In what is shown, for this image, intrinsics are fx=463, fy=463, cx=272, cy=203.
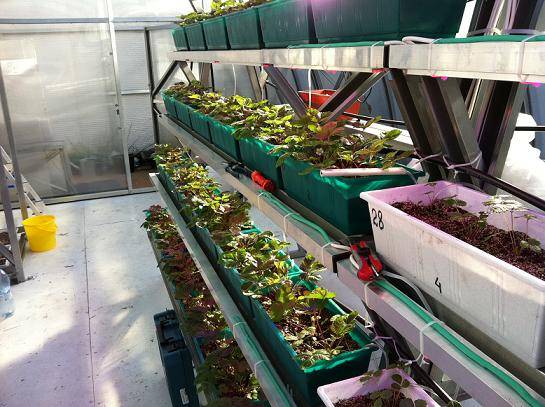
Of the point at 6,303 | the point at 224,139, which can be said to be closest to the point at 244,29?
the point at 224,139

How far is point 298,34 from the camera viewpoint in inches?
67.8

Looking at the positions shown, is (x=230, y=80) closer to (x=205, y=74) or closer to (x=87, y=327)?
(x=205, y=74)

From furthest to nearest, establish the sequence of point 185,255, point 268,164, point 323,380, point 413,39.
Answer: point 185,255 < point 268,164 < point 323,380 < point 413,39


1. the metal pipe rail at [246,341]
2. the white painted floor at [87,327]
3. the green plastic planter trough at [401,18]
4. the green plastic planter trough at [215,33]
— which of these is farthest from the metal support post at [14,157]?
the green plastic planter trough at [401,18]

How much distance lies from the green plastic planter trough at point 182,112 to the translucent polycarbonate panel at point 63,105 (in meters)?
2.66

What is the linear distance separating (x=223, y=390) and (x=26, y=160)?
523 cm

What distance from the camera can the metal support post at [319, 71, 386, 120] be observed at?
161 centimetres

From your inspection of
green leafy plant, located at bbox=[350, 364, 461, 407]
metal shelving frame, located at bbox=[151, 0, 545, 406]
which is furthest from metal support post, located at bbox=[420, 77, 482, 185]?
green leafy plant, located at bbox=[350, 364, 461, 407]

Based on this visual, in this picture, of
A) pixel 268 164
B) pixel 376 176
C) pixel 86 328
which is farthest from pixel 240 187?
pixel 86 328

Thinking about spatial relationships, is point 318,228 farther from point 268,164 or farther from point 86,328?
point 86,328

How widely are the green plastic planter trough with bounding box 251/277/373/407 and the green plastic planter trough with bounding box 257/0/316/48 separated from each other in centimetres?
104

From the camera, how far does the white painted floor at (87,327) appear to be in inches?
116

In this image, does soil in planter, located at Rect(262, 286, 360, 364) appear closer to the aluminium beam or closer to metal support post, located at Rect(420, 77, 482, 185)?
the aluminium beam

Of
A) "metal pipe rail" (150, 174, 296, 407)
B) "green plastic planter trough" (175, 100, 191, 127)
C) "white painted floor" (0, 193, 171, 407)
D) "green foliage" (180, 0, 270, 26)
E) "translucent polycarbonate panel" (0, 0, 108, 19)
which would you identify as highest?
"translucent polycarbonate panel" (0, 0, 108, 19)
